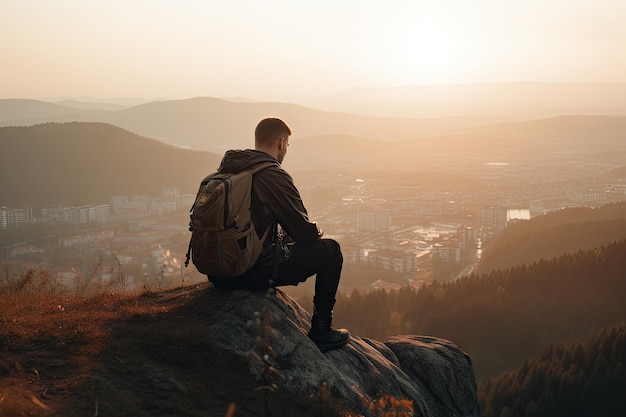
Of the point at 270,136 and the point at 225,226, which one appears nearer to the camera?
the point at 225,226

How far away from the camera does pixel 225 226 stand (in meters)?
5.45

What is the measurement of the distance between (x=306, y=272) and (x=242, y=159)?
141 centimetres

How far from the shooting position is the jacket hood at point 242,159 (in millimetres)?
5730

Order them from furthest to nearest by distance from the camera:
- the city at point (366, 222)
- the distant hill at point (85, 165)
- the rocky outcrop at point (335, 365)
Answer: the distant hill at point (85, 165)
the city at point (366, 222)
the rocky outcrop at point (335, 365)

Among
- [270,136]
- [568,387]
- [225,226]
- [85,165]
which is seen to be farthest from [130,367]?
[85,165]

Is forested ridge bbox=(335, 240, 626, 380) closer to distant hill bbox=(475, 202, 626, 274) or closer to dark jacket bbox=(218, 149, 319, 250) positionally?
distant hill bbox=(475, 202, 626, 274)

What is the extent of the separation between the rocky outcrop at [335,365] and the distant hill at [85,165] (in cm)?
11881

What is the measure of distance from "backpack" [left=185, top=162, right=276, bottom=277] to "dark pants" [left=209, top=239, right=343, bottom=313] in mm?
385

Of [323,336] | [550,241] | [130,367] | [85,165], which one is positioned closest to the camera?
[130,367]

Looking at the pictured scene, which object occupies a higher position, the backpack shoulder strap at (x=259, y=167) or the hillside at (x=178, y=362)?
the backpack shoulder strap at (x=259, y=167)

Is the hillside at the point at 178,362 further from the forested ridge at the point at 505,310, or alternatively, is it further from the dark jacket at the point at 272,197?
the forested ridge at the point at 505,310

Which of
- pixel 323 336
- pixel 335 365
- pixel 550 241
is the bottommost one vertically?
pixel 550 241

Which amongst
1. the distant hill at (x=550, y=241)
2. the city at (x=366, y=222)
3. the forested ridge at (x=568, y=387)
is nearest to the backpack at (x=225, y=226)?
the forested ridge at (x=568, y=387)

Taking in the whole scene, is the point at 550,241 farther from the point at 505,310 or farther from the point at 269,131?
the point at 269,131
